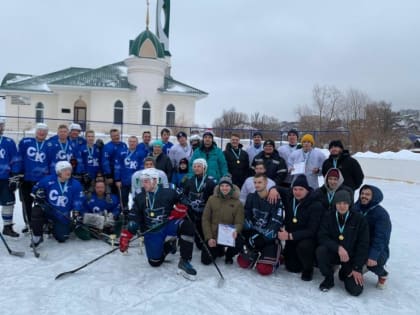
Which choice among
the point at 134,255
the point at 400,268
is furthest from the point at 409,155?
the point at 134,255

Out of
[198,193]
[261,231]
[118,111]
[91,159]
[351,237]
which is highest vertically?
[118,111]

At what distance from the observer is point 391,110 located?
35.1m

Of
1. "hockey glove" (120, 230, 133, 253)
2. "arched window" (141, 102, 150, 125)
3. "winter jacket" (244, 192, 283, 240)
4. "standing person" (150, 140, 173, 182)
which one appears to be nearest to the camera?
"hockey glove" (120, 230, 133, 253)

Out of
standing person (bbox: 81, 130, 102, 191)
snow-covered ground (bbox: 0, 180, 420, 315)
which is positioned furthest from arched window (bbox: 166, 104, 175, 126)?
snow-covered ground (bbox: 0, 180, 420, 315)

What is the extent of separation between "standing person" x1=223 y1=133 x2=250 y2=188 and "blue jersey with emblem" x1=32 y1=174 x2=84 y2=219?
247cm

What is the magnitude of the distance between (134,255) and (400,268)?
352cm

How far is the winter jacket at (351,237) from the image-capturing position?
3.66 metres

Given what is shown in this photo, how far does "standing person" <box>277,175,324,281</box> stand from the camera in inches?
157


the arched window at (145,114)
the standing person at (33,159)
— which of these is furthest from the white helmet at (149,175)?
the arched window at (145,114)

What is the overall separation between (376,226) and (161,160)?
3.28 meters

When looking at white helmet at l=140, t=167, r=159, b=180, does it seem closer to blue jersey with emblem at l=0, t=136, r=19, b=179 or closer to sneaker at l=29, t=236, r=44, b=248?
sneaker at l=29, t=236, r=44, b=248

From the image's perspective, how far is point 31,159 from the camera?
505cm

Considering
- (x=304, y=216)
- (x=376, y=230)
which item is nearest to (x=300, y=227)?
(x=304, y=216)

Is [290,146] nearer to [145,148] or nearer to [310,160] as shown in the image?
[310,160]
